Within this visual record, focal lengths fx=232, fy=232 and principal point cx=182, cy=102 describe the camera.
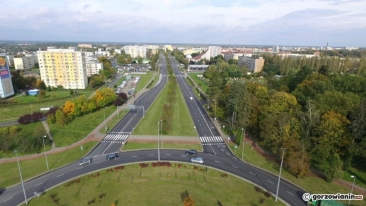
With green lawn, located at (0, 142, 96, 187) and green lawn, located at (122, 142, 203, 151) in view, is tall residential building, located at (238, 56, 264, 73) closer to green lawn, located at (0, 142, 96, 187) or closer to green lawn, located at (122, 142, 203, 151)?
green lawn, located at (122, 142, 203, 151)

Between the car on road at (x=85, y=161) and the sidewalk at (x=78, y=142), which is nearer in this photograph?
the car on road at (x=85, y=161)

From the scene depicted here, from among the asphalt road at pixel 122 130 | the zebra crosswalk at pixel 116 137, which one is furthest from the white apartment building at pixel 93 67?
the zebra crosswalk at pixel 116 137

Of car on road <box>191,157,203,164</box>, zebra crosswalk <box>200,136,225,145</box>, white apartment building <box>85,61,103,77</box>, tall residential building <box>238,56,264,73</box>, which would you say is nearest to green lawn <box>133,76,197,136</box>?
zebra crosswalk <box>200,136,225,145</box>

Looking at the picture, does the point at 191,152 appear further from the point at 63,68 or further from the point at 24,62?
the point at 24,62

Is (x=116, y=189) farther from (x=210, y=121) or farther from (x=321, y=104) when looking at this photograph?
(x=321, y=104)

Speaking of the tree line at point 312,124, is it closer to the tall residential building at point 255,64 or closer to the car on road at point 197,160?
the car on road at point 197,160

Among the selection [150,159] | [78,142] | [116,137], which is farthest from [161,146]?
[78,142]
